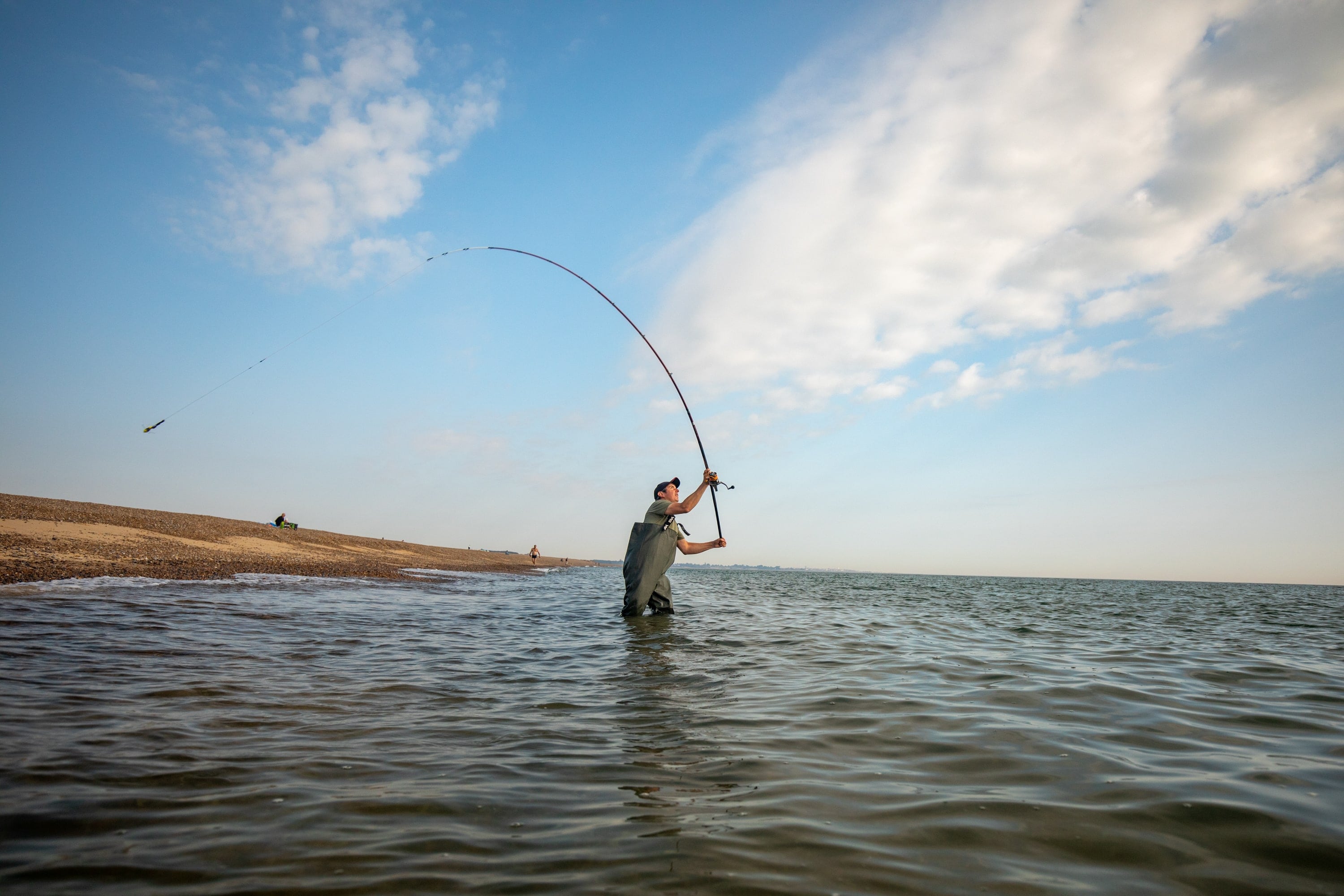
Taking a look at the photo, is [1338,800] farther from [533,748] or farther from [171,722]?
[171,722]

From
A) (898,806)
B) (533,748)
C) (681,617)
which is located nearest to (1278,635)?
(681,617)

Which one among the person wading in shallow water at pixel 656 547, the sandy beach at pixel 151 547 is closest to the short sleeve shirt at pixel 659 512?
the person wading in shallow water at pixel 656 547

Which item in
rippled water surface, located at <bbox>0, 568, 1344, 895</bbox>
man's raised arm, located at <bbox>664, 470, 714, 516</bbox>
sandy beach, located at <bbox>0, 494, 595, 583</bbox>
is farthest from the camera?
sandy beach, located at <bbox>0, 494, 595, 583</bbox>

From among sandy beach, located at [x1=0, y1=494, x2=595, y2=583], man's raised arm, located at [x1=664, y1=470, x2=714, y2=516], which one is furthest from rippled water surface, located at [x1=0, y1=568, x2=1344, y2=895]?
sandy beach, located at [x1=0, y1=494, x2=595, y2=583]

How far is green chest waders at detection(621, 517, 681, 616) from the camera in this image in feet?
33.7

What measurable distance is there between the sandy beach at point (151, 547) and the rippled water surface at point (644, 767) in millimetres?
7122

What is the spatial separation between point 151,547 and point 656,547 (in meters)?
18.0

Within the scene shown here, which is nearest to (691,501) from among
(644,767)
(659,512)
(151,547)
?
(659,512)

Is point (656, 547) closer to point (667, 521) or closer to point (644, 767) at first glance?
point (667, 521)

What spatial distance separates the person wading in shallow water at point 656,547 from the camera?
10.2 metres

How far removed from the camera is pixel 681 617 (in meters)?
12.2

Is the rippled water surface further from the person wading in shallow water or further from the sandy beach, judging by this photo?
the sandy beach

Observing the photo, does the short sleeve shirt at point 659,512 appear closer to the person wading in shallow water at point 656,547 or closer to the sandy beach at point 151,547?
the person wading in shallow water at point 656,547

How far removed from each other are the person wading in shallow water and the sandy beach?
1062cm
